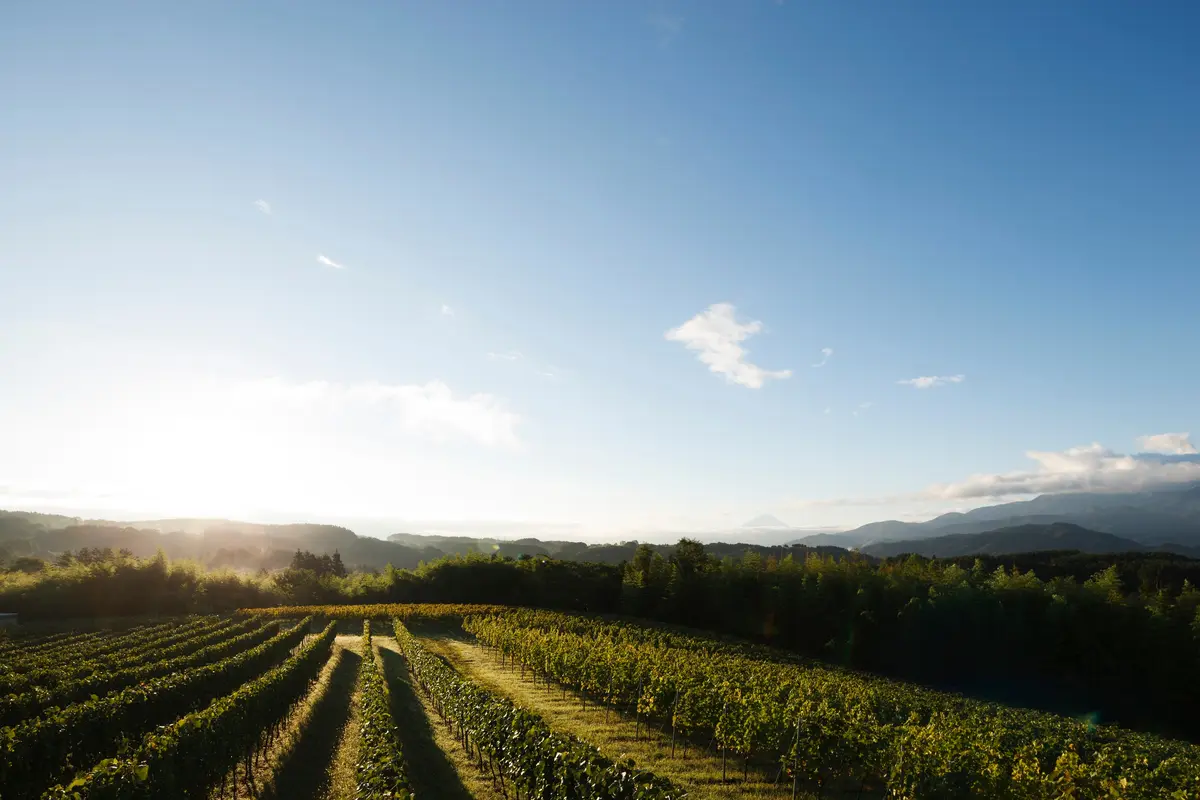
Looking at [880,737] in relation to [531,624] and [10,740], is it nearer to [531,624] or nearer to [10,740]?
[10,740]

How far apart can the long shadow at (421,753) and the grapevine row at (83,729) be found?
5.60 m

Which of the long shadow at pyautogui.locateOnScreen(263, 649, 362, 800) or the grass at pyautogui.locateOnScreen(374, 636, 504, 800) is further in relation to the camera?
the long shadow at pyautogui.locateOnScreen(263, 649, 362, 800)

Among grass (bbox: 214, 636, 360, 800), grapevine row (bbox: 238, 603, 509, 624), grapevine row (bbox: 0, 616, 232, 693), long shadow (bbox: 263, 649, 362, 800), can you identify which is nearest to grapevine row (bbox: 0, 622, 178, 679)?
grapevine row (bbox: 0, 616, 232, 693)

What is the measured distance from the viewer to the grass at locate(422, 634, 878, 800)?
14.2 m

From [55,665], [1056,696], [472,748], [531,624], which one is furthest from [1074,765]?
[1056,696]

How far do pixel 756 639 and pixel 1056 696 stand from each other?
70.4 feet

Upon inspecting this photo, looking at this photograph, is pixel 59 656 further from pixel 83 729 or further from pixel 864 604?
pixel 864 604

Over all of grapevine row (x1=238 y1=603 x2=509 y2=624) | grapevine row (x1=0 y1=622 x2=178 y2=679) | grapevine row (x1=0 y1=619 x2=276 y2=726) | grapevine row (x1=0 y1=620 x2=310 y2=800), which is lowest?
grapevine row (x1=238 y1=603 x2=509 y2=624)

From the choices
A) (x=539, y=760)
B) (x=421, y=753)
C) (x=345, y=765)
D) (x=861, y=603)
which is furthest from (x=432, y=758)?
(x=861, y=603)

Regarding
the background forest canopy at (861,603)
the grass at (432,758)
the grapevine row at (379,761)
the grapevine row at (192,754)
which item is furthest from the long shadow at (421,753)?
the background forest canopy at (861,603)

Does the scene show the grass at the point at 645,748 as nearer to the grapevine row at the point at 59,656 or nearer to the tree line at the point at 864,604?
the grapevine row at the point at 59,656

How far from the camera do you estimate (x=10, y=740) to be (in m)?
10.6

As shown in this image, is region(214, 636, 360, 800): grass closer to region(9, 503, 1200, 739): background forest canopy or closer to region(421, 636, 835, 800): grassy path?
region(421, 636, 835, 800): grassy path

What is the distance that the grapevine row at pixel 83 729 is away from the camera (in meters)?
10.8
